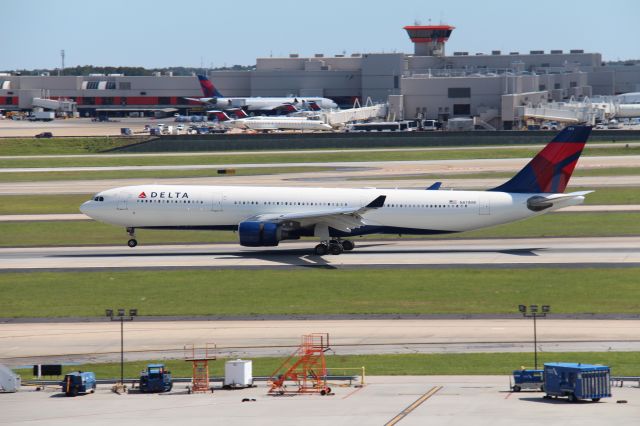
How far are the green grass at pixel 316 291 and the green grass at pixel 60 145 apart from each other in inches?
3472

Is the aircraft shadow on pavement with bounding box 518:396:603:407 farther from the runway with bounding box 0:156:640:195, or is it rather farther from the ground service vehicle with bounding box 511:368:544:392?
the runway with bounding box 0:156:640:195

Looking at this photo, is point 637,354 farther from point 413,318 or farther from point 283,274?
point 283,274

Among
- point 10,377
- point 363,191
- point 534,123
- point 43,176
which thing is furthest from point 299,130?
point 10,377

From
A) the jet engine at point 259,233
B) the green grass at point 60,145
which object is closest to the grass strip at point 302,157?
the green grass at point 60,145

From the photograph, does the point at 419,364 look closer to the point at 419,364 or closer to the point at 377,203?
the point at 419,364

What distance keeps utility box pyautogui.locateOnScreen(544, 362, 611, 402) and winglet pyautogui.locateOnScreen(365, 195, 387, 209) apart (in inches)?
1213

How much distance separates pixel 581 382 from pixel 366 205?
34.8 m

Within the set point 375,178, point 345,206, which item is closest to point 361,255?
point 345,206

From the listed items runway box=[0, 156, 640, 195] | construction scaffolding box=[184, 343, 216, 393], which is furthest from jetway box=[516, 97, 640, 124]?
construction scaffolding box=[184, 343, 216, 393]

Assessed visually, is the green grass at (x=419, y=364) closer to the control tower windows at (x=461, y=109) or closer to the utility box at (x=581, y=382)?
the utility box at (x=581, y=382)

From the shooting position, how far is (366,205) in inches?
2822

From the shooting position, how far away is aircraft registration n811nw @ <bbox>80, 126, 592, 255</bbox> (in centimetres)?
7212

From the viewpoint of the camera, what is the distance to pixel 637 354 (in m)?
45.2

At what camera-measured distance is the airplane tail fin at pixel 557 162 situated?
72.2m
